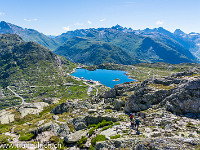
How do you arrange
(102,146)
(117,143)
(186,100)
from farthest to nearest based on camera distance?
(186,100), (102,146), (117,143)

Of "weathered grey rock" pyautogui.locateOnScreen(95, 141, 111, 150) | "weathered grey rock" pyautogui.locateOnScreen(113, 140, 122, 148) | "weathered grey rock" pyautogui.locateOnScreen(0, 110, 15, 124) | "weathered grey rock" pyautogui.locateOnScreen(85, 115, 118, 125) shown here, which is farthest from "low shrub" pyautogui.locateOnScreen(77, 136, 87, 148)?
"weathered grey rock" pyautogui.locateOnScreen(0, 110, 15, 124)

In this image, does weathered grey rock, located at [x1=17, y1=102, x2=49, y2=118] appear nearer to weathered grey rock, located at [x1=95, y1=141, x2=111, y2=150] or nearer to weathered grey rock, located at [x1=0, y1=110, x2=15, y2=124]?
weathered grey rock, located at [x1=0, y1=110, x2=15, y2=124]

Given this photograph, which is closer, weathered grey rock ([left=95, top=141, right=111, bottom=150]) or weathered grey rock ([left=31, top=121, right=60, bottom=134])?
weathered grey rock ([left=95, top=141, right=111, bottom=150])

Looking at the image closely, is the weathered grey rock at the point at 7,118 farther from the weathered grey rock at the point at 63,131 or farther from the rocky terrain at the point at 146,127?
the weathered grey rock at the point at 63,131

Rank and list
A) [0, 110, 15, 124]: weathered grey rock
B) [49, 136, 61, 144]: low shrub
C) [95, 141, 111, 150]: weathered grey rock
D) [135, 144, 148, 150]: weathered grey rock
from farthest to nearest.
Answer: [0, 110, 15, 124]: weathered grey rock → [49, 136, 61, 144]: low shrub → [95, 141, 111, 150]: weathered grey rock → [135, 144, 148, 150]: weathered grey rock

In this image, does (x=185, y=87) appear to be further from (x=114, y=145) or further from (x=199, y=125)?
(x=114, y=145)

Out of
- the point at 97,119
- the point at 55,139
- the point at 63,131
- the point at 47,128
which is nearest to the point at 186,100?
the point at 97,119

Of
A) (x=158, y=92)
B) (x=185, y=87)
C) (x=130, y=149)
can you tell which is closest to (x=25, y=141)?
(x=130, y=149)

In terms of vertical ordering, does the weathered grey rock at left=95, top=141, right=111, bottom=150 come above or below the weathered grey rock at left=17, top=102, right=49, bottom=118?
below

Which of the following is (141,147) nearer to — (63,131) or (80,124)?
(80,124)

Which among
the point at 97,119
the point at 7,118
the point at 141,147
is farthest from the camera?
the point at 7,118

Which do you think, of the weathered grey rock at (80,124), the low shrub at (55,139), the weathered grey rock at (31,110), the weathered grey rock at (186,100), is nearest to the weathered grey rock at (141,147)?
the weathered grey rock at (186,100)
